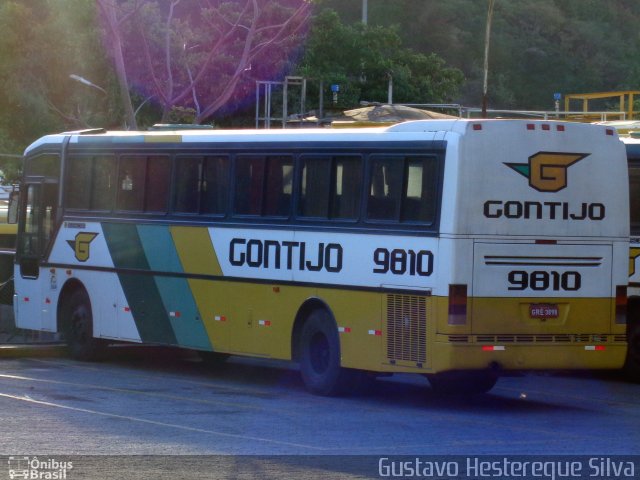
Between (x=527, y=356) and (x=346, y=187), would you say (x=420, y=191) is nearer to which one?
(x=346, y=187)

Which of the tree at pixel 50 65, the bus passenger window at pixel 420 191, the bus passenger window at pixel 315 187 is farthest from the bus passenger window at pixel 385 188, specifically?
the tree at pixel 50 65

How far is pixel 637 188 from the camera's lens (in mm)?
16484

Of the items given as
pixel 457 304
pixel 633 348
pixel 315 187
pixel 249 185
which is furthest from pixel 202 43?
pixel 457 304

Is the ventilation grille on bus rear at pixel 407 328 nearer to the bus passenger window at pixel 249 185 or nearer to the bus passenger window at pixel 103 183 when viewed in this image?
the bus passenger window at pixel 249 185

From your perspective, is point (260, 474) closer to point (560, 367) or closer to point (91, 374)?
point (560, 367)

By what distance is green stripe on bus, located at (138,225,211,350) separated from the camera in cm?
1653

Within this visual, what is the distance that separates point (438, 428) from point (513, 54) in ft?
193

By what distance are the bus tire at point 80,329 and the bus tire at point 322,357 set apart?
15.4 feet

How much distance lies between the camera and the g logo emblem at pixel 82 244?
18312 mm

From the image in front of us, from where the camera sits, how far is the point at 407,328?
13.4 meters

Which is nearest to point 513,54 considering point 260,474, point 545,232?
point 545,232

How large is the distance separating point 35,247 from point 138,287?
2732mm

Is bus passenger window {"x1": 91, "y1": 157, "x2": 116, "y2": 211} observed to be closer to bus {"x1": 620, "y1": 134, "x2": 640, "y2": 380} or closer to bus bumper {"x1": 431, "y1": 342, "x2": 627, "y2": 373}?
bus bumper {"x1": 431, "y1": 342, "x2": 627, "y2": 373}

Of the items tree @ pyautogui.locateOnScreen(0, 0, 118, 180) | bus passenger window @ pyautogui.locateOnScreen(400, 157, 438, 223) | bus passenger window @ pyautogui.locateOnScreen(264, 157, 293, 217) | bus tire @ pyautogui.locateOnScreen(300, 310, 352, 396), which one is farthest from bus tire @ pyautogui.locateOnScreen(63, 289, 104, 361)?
tree @ pyautogui.locateOnScreen(0, 0, 118, 180)
